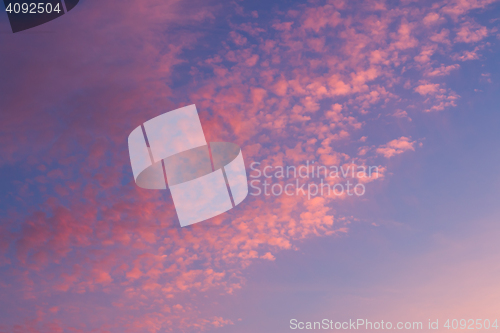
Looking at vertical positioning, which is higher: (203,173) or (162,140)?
(162,140)

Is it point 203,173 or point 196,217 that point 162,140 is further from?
point 196,217

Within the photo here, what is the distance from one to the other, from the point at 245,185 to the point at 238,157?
2259 mm

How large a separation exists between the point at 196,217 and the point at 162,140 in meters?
6.50

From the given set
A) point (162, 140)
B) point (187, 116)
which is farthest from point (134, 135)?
point (187, 116)

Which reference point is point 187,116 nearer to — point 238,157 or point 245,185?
point 238,157

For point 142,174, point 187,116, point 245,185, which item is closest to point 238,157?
point 245,185

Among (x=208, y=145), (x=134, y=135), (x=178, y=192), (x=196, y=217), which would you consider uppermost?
(x=134, y=135)

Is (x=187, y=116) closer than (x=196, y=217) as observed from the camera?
Yes

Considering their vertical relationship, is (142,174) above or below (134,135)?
below

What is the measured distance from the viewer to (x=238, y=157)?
3164cm

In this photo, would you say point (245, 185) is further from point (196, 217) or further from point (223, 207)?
point (196, 217)

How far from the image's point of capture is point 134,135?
2983cm

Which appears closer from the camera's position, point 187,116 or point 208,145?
point 187,116

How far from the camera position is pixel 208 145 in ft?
107
